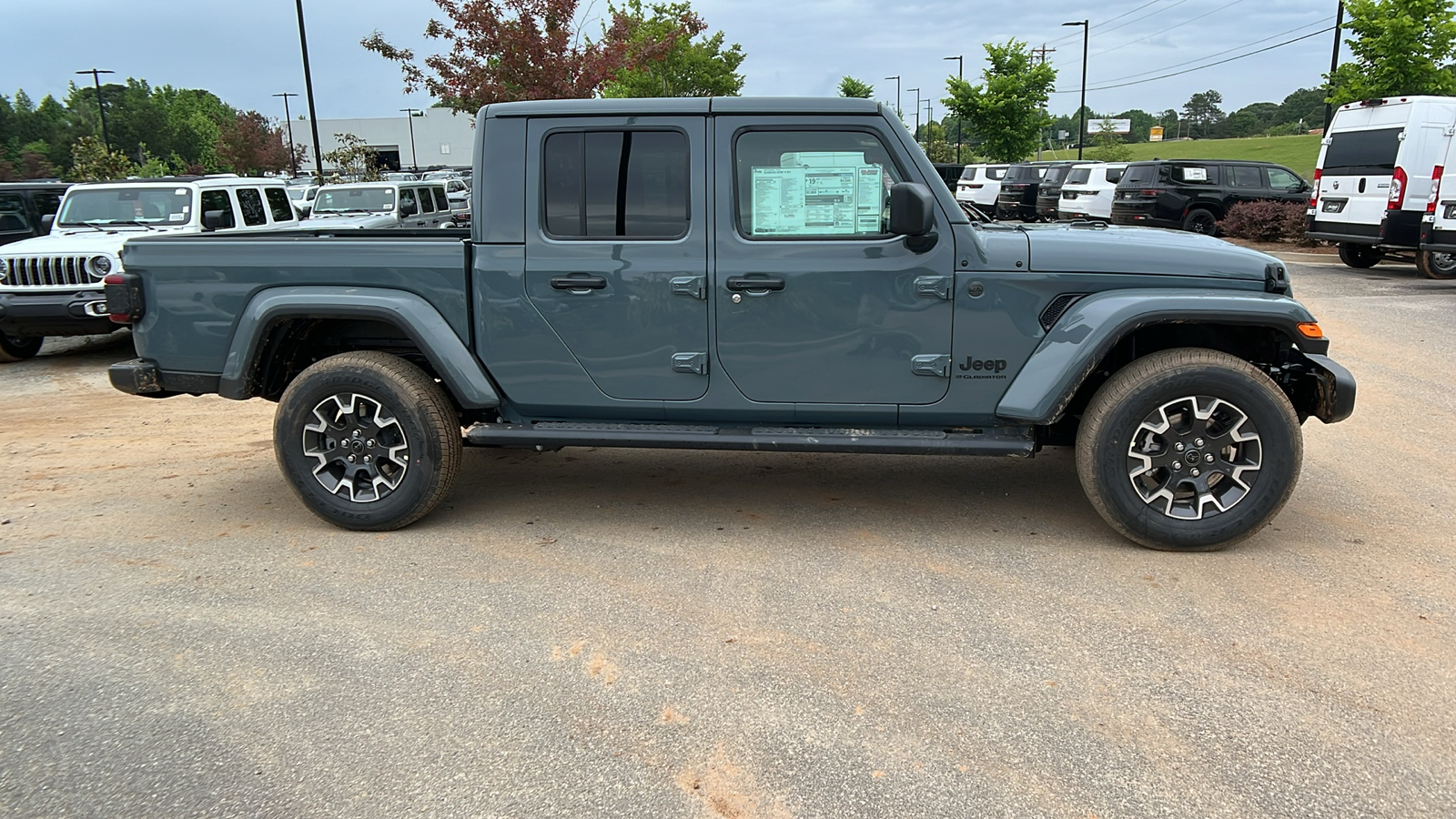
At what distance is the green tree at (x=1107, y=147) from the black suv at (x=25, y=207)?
4067 cm

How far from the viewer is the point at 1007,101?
125 feet

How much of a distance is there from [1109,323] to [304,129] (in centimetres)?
8843

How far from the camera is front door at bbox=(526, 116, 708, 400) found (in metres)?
4.43

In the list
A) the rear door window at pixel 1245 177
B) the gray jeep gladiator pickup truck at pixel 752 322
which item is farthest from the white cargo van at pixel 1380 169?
the gray jeep gladiator pickup truck at pixel 752 322

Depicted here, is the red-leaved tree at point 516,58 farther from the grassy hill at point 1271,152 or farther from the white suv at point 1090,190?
the grassy hill at point 1271,152

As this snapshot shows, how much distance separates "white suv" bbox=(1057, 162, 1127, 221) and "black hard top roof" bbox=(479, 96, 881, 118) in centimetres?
1997

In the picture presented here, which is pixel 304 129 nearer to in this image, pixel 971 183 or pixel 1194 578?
pixel 971 183

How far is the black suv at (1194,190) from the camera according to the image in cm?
2000

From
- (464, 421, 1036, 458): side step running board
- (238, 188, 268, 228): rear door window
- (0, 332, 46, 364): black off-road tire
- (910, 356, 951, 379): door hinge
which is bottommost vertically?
(0, 332, 46, 364): black off-road tire

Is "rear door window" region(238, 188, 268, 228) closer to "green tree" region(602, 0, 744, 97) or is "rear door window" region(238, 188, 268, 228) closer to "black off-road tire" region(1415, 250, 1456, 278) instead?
"green tree" region(602, 0, 744, 97)

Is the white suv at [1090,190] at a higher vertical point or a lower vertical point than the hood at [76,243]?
higher

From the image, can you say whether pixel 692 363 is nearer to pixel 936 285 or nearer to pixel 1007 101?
pixel 936 285

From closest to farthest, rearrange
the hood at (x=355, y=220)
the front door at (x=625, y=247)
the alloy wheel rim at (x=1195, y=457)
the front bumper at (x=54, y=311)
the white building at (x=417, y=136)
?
the alloy wheel rim at (x=1195, y=457), the front door at (x=625, y=247), the front bumper at (x=54, y=311), the hood at (x=355, y=220), the white building at (x=417, y=136)

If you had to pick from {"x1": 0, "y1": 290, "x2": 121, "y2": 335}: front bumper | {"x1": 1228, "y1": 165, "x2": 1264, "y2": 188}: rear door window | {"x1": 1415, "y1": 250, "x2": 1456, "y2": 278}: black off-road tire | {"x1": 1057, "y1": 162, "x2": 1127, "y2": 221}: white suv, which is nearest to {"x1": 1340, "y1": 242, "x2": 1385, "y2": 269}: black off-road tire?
{"x1": 1415, "y1": 250, "x2": 1456, "y2": 278}: black off-road tire
